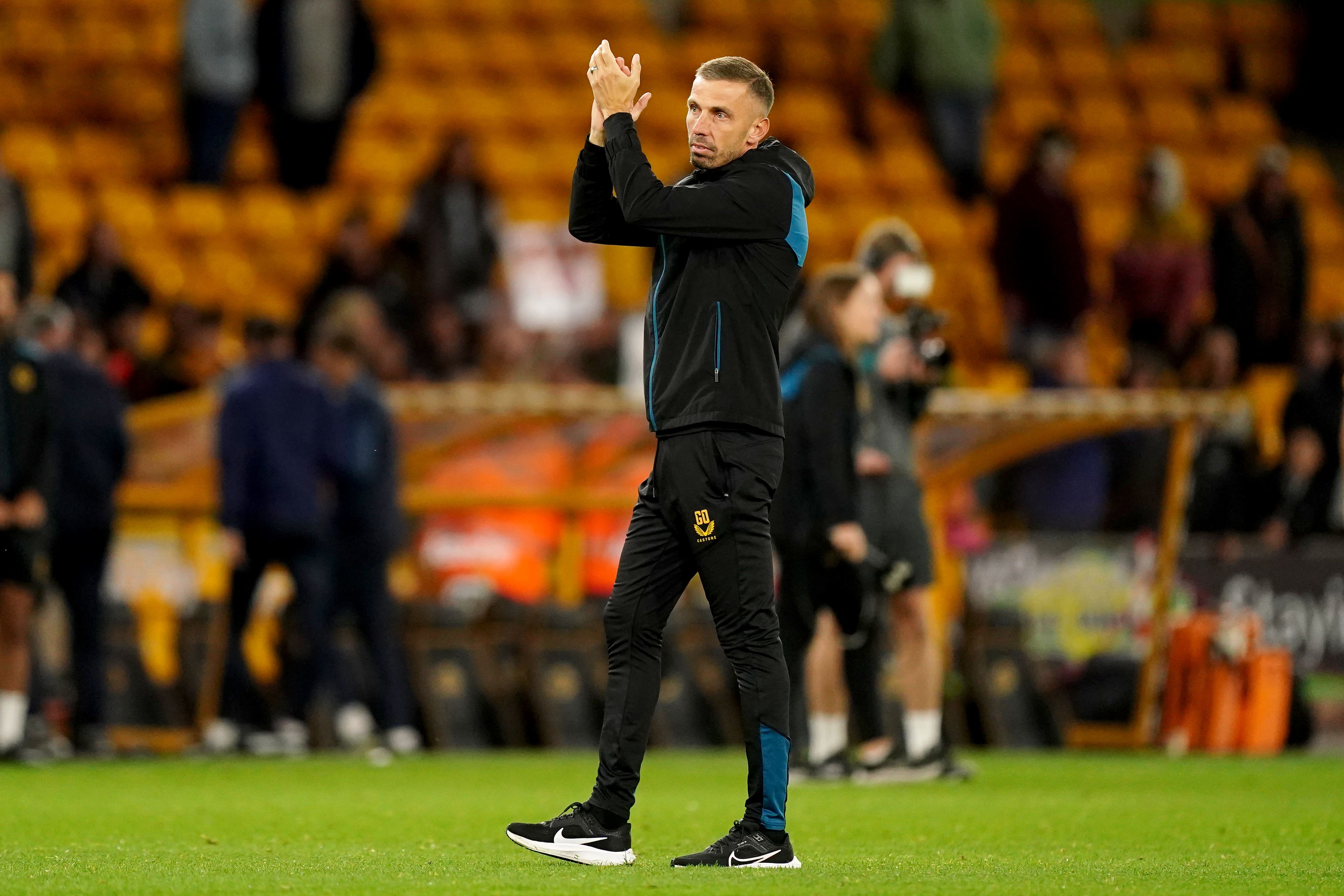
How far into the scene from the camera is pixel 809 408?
30.3ft

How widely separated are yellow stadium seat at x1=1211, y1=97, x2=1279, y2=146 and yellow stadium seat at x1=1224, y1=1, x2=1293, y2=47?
833 mm

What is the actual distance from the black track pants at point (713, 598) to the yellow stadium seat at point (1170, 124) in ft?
49.8

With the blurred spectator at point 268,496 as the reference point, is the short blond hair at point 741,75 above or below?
above

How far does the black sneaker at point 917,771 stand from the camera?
9.95m

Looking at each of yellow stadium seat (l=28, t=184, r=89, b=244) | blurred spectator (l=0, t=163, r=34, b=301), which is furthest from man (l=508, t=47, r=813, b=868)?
yellow stadium seat (l=28, t=184, r=89, b=244)

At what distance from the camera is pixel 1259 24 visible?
21688mm

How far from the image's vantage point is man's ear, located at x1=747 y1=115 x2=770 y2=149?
19.7ft

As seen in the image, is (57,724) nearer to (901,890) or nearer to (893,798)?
(893,798)

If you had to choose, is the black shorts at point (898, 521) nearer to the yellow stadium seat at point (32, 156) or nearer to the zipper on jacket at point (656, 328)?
the zipper on jacket at point (656, 328)

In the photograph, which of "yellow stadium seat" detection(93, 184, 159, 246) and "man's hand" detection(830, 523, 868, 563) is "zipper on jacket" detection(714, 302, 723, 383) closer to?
"man's hand" detection(830, 523, 868, 563)

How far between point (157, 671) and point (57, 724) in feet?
2.07

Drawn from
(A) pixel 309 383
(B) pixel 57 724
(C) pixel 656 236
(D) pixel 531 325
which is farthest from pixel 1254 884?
(D) pixel 531 325

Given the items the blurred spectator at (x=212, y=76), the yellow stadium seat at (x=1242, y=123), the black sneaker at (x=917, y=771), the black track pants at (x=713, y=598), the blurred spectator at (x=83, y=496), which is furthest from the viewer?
the yellow stadium seat at (x=1242, y=123)

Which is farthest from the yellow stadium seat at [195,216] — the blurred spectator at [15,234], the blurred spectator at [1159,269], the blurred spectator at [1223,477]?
the blurred spectator at [1223,477]
